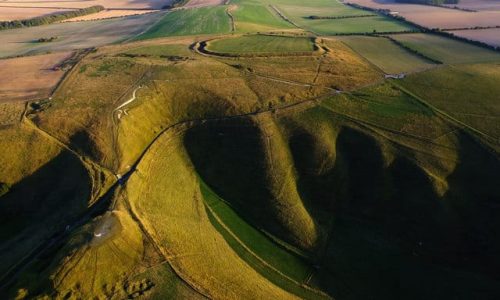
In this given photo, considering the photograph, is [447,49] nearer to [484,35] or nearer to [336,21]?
[484,35]

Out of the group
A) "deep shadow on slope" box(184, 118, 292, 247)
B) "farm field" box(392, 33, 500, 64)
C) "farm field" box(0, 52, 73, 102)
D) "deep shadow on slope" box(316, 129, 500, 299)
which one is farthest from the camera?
"farm field" box(392, 33, 500, 64)

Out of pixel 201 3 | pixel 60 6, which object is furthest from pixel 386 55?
pixel 60 6

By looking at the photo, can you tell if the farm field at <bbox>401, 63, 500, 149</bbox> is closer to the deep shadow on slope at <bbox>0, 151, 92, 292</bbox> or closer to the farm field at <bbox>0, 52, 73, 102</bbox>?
the deep shadow on slope at <bbox>0, 151, 92, 292</bbox>

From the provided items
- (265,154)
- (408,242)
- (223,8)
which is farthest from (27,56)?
(408,242)

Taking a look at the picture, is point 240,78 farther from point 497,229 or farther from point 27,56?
point 27,56

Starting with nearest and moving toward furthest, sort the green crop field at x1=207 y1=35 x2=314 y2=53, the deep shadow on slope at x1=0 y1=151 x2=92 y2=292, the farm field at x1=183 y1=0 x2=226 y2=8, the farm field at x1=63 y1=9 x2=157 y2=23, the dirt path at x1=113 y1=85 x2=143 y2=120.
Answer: the deep shadow on slope at x1=0 y1=151 x2=92 y2=292 < the dirt path at x1=113 y1=85 x2=143 y2=120 < the green crop field at x1=207 y1=35 x2=314 y2=53 < the farm field at x1=63 y1=9 x2=157 y2=23 < the farm field at x1=183 y1=0 x2=226 y2=8

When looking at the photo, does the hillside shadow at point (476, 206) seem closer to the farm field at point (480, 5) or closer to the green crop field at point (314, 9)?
the green crop field at point (314, 9)

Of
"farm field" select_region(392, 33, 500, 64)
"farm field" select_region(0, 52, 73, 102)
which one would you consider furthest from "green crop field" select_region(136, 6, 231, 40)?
"farm field" select_region(392, 33, 500, 64)

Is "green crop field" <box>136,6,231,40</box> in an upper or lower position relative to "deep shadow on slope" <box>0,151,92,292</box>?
upper
